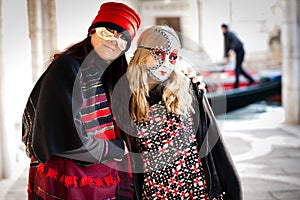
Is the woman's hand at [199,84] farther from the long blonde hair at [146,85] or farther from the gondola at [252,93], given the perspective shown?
the gondola at [252,93]

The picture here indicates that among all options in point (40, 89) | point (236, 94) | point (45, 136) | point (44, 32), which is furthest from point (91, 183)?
point (236, 94)

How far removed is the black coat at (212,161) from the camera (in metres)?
1.91

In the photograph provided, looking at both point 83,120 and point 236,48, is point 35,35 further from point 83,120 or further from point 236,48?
point 236,48

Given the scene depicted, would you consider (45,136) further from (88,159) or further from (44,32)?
(44,32)

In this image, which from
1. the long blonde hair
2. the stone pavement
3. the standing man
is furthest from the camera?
the standing man

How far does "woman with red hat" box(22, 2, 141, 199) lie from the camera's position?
1611 mm

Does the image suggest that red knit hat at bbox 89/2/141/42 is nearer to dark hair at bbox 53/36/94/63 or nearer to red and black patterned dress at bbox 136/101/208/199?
dark hair at bbox 53/36/94/63

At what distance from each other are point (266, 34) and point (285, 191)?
7820mm

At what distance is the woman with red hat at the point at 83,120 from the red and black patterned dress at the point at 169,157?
4.5 inches

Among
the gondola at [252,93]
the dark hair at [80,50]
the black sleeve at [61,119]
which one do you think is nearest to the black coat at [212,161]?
the black sleeve at [61,119]

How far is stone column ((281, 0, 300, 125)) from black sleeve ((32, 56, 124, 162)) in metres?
5.71

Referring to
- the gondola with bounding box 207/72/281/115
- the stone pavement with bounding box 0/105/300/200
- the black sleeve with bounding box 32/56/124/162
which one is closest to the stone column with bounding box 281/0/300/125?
the stone pavement with bounding box 0/105/300/200

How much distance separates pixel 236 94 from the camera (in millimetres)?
8984

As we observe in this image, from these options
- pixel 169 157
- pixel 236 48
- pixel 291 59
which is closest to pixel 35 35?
pixel 291 59
